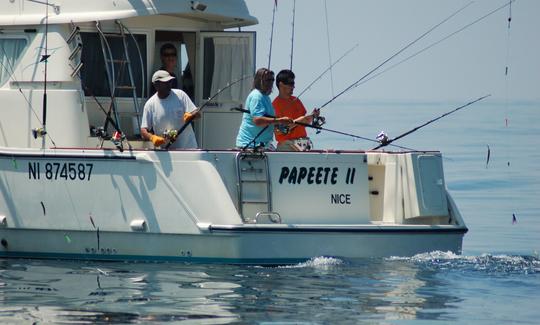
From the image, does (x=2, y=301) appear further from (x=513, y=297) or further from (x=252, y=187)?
(x=513, y=297)

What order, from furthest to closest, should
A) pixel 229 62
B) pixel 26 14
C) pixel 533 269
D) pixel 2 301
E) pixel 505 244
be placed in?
pixel 505 244 < pixel 229 62 < pixel 26 14 < pixel 533 269 < pixel 2 301

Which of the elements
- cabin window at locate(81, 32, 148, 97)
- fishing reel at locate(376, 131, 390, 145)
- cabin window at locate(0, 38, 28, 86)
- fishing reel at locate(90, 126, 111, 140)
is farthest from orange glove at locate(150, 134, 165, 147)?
fishing reel at locate(376, 131, 390, 145)

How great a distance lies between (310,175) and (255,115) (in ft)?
2.87

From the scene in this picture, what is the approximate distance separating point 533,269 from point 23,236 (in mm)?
5068

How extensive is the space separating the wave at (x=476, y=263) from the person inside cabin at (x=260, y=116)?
1.76 m

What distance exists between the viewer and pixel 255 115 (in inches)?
635

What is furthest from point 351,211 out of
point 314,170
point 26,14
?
point 26,14

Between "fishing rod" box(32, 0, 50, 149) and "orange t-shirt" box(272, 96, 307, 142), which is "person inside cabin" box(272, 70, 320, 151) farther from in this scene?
"fishing rod" box(32, 0, 50, 149)

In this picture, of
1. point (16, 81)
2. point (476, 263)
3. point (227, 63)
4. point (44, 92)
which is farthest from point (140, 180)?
point (476, 263)

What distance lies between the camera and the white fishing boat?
15625 mm

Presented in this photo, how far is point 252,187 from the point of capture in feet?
51.5

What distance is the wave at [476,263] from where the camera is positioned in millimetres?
15555

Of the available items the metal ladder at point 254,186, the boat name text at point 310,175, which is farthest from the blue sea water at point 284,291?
the boat name text at point 310,175

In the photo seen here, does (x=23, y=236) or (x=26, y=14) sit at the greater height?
(x=26, y=14)
